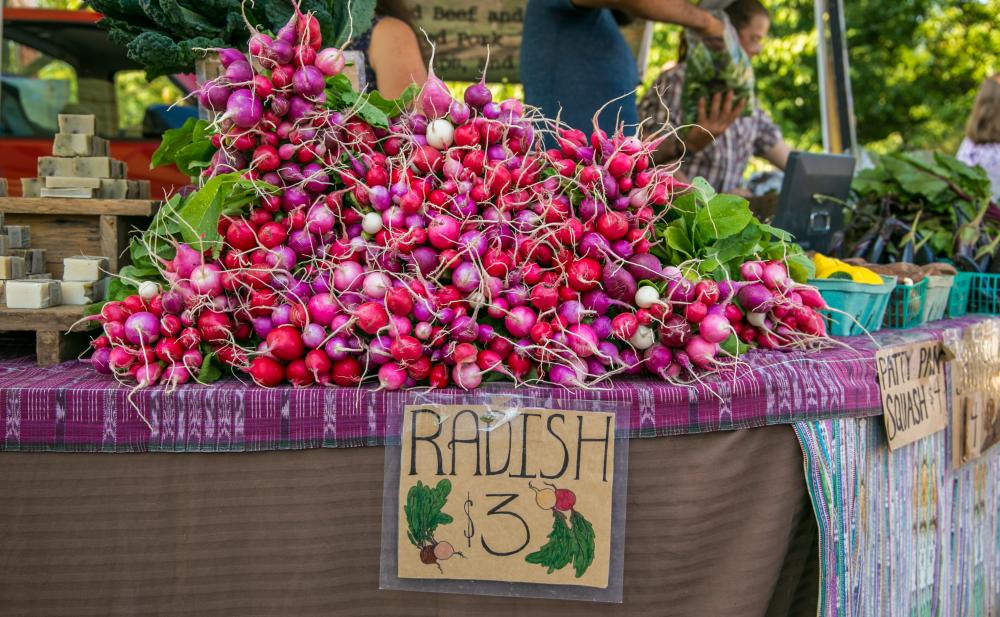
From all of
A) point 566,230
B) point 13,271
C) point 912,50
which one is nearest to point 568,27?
point 566,230

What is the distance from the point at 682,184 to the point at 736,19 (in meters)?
2.51

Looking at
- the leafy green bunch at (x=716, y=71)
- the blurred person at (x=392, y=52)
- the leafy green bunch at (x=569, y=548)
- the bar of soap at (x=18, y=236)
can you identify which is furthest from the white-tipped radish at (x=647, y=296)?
the leafy green bunch at (x=716, y=71)

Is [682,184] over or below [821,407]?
over

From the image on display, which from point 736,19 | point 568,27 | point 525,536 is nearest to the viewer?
point 525,536

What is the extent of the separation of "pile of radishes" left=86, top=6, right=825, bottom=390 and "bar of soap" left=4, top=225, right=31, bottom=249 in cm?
35

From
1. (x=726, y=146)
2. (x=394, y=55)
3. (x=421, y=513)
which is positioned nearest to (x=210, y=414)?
(x=421, y=513)

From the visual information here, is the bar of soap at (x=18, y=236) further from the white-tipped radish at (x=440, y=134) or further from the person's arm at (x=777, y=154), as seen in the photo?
the person's arm at (x=777, y=154)

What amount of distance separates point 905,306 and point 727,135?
2.05 meters

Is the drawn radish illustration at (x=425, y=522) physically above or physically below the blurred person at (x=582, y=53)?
below

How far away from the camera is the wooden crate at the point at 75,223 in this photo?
5.22 feet

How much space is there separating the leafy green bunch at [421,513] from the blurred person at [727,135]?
2.12 metres

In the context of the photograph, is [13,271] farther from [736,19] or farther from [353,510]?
[736,19]

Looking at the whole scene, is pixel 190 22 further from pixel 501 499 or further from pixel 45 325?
pixel 501 499

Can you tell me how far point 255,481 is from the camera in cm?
128
